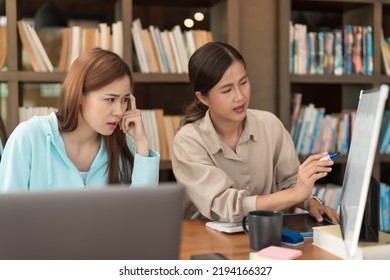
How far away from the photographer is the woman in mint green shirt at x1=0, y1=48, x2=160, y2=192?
1.85 m

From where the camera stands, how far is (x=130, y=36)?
9.10 ft

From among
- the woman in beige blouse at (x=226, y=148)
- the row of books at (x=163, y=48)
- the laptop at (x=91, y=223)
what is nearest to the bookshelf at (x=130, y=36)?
the row of books at (x=163, y=48)

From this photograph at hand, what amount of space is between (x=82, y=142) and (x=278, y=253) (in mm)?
984

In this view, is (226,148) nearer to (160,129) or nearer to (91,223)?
(160,129)

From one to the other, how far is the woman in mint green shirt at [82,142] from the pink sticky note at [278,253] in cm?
69

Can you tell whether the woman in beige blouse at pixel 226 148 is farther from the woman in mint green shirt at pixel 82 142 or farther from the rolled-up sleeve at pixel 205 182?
the woman in mint green shirt at pixel 82 142

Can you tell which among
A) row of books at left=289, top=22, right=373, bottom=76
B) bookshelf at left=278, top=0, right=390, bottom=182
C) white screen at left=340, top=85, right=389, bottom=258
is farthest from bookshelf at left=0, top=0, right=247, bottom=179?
white screen at left=340, top=85, right=389, bottom=258

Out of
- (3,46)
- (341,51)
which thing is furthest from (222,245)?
(341,51)

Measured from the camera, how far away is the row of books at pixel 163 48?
2.85 m

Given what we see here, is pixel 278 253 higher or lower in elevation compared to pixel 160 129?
lower

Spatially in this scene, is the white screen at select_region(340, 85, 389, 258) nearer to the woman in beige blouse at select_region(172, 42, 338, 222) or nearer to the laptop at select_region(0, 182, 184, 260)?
the laptop at select_region(0, 182, 184, 260)

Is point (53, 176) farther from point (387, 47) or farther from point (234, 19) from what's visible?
point (387, 47)

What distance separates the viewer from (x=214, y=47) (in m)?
2.06
